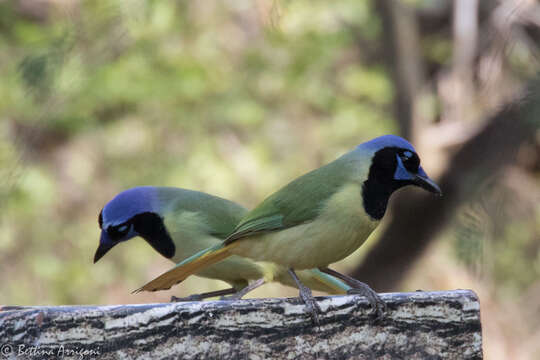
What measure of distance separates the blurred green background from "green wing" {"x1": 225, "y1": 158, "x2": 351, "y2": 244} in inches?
195

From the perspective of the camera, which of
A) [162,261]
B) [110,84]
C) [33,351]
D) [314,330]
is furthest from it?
[162,261]

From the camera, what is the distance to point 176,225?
11.3 feet

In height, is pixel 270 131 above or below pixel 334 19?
below

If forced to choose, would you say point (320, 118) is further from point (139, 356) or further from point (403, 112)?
point (139, 356)

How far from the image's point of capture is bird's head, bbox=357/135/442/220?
8.52 feet

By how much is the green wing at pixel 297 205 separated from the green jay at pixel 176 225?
0.49 metres

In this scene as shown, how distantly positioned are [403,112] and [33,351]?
3.80 m

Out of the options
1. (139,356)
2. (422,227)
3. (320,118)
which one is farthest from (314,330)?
(320,118)

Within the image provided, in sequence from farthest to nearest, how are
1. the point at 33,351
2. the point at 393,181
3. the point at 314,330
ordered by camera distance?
the point at 393,181
the point at 314,330
the point at 33,351

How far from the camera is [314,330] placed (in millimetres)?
2158

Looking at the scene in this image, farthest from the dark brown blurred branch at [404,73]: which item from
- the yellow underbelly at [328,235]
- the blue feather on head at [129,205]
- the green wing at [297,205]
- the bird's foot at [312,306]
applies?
the bird's foot at [312,306]

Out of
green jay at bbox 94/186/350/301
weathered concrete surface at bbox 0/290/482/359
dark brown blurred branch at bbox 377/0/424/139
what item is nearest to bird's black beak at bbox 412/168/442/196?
weathered concrete surface at bbox 0/290/482/359

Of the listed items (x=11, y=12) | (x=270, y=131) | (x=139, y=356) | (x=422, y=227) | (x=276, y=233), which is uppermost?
(x=11, y=12)

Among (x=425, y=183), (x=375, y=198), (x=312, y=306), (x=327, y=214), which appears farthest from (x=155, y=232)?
(x=312, y=306)
